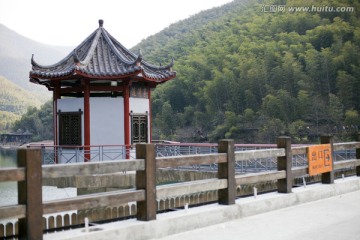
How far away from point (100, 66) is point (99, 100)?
4.10 feet

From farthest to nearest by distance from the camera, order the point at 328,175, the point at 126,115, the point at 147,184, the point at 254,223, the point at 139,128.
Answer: the point at 139,128
the point at 126,115
the point at 328,175
the point at 254,223
the point at 147,184

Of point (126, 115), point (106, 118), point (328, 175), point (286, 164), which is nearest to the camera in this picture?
point (286, 164)

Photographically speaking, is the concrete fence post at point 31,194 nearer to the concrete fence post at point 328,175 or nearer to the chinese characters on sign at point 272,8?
the concrete fence post at point 328,175

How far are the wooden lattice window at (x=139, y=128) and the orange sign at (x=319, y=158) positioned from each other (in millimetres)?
8980

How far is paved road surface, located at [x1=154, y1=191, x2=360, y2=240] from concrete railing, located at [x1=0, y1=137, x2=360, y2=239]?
0.54 metres

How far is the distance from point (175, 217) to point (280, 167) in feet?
9.32

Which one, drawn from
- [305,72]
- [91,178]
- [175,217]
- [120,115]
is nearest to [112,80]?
[120,115]

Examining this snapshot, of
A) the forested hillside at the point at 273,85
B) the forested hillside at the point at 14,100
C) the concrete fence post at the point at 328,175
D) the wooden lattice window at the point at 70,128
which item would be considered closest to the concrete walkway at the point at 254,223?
the concrete fence post at the point at 328,175

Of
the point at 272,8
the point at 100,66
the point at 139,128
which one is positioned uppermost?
the point at 272,8

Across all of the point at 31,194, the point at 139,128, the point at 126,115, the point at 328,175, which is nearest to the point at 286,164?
the point at 328,175

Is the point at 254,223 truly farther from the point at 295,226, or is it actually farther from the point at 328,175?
the point at 328,175

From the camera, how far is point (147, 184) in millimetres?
5926

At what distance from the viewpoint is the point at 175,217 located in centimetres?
618

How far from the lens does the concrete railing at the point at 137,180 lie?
4.82m
